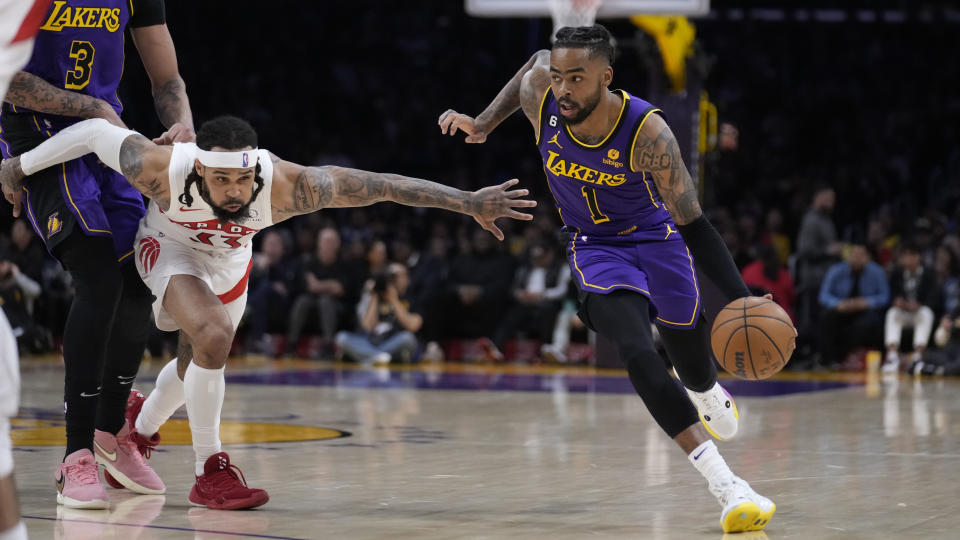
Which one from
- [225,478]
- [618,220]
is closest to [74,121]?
[225,478]

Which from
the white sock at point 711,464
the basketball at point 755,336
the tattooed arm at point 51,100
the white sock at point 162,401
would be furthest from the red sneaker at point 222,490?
the basketball at point 755,336

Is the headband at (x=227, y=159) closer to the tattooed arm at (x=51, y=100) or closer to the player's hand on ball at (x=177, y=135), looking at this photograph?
the player's hand on ball at (x=177, y=135)

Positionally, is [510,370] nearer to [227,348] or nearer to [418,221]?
[418,221]

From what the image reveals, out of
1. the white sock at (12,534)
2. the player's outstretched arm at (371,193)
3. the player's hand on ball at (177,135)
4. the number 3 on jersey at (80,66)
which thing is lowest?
the white sock at (12,534)

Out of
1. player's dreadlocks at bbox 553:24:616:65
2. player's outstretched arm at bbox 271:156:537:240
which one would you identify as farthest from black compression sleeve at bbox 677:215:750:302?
player's dreadlocks at bbox 553:24:616:65

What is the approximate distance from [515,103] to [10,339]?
3.27 meters

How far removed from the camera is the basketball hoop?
1166 cm

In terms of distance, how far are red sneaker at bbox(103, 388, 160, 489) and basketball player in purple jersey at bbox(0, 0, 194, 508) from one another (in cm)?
4

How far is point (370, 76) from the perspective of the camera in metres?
23.4

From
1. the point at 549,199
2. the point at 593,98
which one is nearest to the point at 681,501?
the point at 593,98

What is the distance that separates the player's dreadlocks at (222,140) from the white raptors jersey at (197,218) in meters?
0.02

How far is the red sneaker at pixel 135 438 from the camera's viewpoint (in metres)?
5.76

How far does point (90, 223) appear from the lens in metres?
5.34

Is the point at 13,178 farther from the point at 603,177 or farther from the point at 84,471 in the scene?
the point at 603,177
